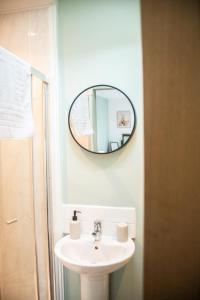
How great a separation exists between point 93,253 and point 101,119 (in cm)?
96

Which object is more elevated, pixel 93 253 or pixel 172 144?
pixel 172 144

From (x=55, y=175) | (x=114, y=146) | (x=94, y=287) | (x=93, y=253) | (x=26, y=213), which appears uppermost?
(x=114, y=146)

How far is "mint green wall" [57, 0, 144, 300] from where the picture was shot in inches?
59.1

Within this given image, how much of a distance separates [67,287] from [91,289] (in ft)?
1.25

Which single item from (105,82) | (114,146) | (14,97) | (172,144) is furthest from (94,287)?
(105,82)

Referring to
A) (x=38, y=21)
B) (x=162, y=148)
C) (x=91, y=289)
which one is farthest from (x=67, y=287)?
(x=38, y=21)

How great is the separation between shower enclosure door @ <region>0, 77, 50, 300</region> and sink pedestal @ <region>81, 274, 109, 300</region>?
34cm

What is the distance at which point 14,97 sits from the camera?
1.20 metres

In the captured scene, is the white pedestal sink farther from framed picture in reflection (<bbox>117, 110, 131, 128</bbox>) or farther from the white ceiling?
the white ceiling

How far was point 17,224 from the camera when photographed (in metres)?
1.62

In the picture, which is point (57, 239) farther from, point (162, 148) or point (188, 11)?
point (188, 11)

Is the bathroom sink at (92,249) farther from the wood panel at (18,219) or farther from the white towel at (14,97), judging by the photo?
the white towel at (14,97)

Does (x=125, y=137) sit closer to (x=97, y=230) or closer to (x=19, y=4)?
(x=97, y=230)

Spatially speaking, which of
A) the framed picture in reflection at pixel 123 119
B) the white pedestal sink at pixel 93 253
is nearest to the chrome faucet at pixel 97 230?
the white pedestal sink at pixel 93 253
